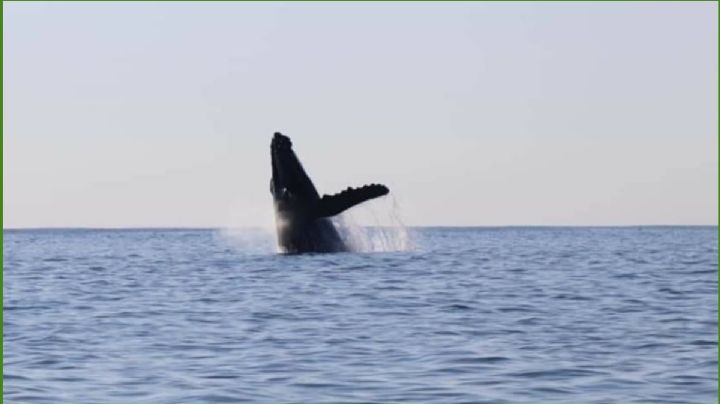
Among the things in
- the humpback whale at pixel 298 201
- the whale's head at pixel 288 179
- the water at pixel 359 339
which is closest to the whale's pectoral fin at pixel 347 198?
the humpback whale at pixel 298 201

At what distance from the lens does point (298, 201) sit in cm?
3238

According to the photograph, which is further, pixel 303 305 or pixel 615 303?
pixel 615 303

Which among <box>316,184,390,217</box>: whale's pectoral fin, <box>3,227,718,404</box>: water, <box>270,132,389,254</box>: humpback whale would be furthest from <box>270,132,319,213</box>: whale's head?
<box>3,227,718,404</box>: water

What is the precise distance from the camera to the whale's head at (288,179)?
3234 centimetres

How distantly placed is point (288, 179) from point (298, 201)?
63cm

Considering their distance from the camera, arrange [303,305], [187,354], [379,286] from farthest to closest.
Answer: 1. [379,286]
2. [303,305]
3. [187,354]

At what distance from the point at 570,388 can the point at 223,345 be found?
5.08 meters

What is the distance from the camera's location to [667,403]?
12516 millimetres

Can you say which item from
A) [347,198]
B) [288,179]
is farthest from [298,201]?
[347,198]

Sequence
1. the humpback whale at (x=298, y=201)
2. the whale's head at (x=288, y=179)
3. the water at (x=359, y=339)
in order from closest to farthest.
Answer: the water at (x=359, y=339)
the humpback whale at (x=298, y=201)
the whale's head at (x=288, y=179)

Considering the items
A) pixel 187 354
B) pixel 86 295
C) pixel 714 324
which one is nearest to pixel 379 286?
pixel 86 295

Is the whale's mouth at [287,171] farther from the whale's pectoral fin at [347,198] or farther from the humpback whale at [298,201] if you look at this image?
the whale's pectoral fin at [347,198]

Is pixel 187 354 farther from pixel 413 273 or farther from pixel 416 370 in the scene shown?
pixel 413 273

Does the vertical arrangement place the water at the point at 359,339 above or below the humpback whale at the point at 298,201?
below
